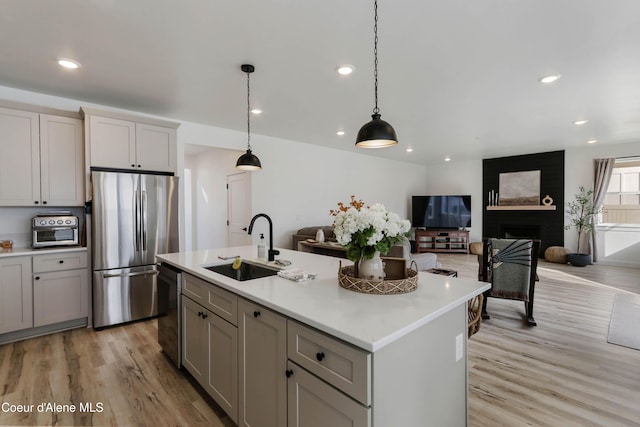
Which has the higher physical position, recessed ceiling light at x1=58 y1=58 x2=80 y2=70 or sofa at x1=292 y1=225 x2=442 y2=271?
recessed ceiling light at x1=58 y1=58 x2=80 y2=70

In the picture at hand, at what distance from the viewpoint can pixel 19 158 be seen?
3.19 meters

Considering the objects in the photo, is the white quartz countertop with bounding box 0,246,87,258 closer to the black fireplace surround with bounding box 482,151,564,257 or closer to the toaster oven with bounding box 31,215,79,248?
the toaster oven with bounding box 31,215,79,248

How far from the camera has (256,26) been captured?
88.9 inches

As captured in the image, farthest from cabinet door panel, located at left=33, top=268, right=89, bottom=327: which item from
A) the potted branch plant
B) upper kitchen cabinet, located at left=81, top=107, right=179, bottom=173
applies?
the potted branch plant

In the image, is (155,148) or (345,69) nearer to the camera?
(345,69)

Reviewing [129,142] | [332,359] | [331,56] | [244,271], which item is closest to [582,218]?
[331,56]

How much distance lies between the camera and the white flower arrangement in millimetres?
1576

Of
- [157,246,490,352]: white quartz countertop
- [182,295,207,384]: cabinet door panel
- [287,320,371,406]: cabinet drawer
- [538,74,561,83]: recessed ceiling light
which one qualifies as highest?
[538,74,561,83]: recessed ceiling light

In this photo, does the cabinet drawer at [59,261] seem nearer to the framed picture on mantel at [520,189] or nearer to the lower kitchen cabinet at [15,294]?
the lower kitchen cabinet at [15,294]

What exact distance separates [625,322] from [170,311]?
492 cm

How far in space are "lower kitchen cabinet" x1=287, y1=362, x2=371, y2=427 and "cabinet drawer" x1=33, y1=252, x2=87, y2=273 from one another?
3262mm

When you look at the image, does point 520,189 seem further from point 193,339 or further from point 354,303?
point 193,339

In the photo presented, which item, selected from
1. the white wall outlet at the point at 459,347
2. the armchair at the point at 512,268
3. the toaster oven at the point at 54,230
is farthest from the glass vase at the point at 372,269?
the toaster oven at the point at 54,230

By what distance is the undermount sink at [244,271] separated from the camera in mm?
2348
